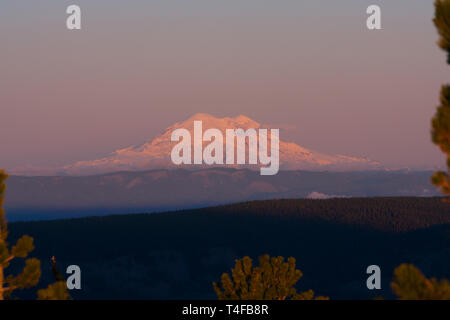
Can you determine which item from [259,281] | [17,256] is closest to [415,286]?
[17,256]

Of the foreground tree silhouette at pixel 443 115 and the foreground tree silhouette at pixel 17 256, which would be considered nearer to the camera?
the foreground tree silhouette at pixel 443 115

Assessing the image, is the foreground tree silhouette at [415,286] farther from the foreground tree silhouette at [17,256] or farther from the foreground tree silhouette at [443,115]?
the foreground tree silhouette at [17,256]

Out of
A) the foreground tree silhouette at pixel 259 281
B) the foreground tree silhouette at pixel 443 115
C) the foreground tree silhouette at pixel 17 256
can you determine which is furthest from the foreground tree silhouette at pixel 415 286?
the foreground tree silhouette at pixel 259 281

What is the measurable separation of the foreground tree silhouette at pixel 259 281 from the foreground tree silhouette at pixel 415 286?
16.2 metres

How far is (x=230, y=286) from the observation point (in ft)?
108

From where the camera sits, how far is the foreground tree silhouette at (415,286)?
1530 cm

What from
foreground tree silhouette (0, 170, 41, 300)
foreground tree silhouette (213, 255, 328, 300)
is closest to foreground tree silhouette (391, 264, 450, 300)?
foreground tree silhouette (0, 170, 41, 300)

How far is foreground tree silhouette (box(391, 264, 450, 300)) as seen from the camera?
50.2ft

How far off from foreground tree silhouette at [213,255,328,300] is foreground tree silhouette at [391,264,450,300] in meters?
16.2
